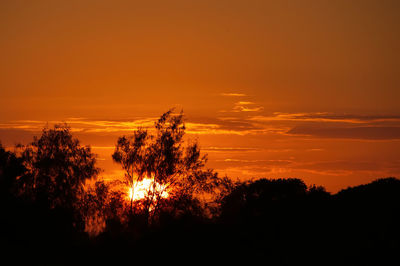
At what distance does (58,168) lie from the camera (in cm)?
7919

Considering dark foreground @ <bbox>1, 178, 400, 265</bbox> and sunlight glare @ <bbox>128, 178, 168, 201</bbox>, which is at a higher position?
sunlight glare @ <bbox>128, 178, 168, 201</bbox>

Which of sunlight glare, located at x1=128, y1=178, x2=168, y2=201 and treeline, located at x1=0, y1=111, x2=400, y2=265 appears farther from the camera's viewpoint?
sunlight glare, located at x1=128, y1=178, x2=168, y2=201

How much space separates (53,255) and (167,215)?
11.4m

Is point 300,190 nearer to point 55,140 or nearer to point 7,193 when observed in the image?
point 55,140

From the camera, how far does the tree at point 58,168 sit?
77.5 meters

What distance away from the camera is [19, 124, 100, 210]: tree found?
77500 millimetres

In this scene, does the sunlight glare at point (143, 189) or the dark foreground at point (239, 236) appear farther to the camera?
the sunlight glare at point (143, 189)

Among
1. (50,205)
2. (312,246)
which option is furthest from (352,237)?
(50,205)

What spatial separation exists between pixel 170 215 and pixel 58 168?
17.7m

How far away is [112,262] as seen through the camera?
197 feet

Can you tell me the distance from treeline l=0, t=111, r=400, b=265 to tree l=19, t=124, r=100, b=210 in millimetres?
114

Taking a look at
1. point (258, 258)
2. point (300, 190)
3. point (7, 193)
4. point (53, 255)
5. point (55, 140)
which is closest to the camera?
point (258, 258)

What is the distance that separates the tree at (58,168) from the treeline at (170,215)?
0.37ft

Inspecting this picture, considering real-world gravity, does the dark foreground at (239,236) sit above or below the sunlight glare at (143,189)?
below
